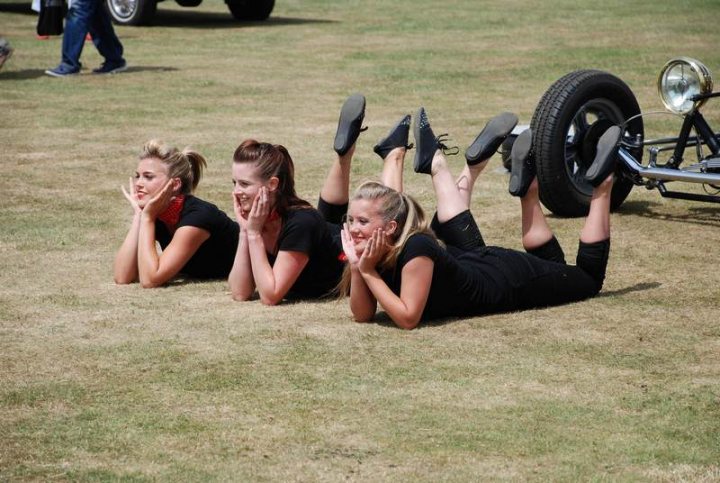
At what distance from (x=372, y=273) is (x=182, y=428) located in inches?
59.6

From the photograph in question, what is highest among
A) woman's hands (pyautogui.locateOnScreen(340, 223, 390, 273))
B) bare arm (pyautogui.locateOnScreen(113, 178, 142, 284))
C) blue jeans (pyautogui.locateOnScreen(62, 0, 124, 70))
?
woman's hands (pyautogui.locateOnScreen(340, 223, 390, 273))

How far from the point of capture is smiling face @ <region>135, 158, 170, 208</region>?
6.96 metres

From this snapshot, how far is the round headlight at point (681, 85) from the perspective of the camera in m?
8.48

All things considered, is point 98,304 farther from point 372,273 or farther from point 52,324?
point 372,273

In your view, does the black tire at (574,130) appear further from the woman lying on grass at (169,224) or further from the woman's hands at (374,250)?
the woman's hands at (374,250)

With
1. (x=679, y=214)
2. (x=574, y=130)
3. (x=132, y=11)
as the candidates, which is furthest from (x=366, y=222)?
(x=132, y=11)

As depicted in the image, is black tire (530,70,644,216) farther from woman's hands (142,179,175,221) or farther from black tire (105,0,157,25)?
black tire (105,0,157,25)

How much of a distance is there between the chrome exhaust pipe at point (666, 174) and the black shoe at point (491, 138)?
1.44m

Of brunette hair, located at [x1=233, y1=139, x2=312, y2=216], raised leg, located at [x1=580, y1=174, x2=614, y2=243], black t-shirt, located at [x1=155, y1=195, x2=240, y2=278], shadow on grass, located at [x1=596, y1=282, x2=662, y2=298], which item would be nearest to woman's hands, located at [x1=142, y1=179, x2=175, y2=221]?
black t-shirt, located at [x1=155, y1=195, x2=240, y2=278]

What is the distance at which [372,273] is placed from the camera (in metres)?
6.03

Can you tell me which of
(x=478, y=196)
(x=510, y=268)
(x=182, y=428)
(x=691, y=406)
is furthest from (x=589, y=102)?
(x=182, y=428)

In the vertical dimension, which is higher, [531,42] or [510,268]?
[510,268]

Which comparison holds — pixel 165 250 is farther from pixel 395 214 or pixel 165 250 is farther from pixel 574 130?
pixel 574 130

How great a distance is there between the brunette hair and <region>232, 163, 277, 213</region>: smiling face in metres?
0.02
